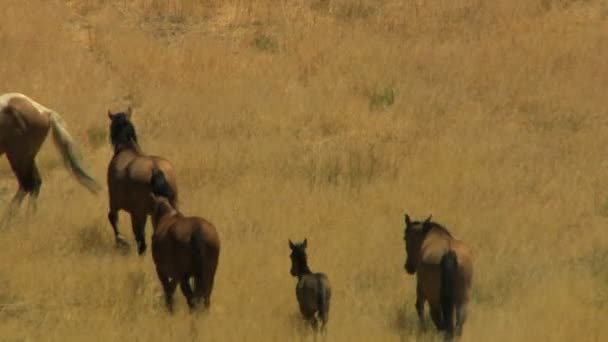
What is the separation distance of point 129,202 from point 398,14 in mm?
10115

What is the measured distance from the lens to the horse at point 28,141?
10.8 meters

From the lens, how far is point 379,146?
12.7m

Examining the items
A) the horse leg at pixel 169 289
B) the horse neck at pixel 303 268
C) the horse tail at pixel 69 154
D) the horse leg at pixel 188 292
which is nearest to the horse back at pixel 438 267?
the horse neck at pixel 303 268

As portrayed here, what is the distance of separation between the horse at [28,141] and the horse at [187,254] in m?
3.10

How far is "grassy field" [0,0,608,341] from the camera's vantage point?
8.28m

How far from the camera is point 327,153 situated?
12430 millimetres

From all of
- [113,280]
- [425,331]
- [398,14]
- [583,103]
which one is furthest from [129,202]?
[398,14]

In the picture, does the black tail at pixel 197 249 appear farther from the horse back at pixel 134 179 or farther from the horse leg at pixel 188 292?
the horse back at pixel 134 179

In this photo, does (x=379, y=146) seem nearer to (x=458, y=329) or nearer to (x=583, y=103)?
(x=583, y=103)

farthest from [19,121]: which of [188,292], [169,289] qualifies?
[188,292]

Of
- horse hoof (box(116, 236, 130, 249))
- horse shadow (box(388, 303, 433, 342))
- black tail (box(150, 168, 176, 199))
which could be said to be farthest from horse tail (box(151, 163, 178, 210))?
horse shadow (box(388, 303, 433, 342))

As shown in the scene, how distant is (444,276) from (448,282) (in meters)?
0.05

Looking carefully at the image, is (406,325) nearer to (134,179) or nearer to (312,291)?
(312,291)

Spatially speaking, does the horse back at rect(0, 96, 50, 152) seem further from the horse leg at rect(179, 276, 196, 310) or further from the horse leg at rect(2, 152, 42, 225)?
the horse leg at rect(179, 276, 196, 310)
